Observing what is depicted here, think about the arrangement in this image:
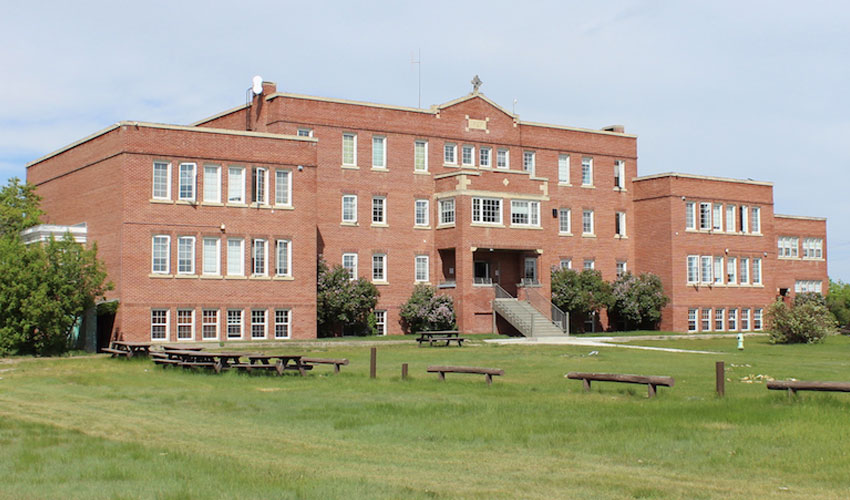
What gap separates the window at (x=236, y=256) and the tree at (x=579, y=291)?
19054mm

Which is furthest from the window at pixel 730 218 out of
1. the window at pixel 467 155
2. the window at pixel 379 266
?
the window at pixel 379 266

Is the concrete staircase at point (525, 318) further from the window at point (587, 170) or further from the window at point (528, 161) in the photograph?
the window at point (587, 170)

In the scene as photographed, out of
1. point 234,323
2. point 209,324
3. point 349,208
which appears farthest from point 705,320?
point 209,324

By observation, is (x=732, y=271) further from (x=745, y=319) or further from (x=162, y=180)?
(x=162, y=180)

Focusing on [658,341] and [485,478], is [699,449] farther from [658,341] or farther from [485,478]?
[658,341]

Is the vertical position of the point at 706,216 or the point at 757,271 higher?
the point at 706,216

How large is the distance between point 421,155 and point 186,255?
15678mm

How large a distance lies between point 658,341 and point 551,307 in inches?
239

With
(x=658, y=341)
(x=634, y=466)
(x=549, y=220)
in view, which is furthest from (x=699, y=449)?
→ (x=549, y=220)

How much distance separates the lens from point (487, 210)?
51.9 m

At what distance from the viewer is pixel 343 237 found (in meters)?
51.0

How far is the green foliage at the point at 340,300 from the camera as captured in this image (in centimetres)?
4781

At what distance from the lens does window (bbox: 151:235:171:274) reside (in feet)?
139

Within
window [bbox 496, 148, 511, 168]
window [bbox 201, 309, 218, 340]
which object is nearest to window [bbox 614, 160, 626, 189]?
window [bbox 496, 148, 511, 168]
